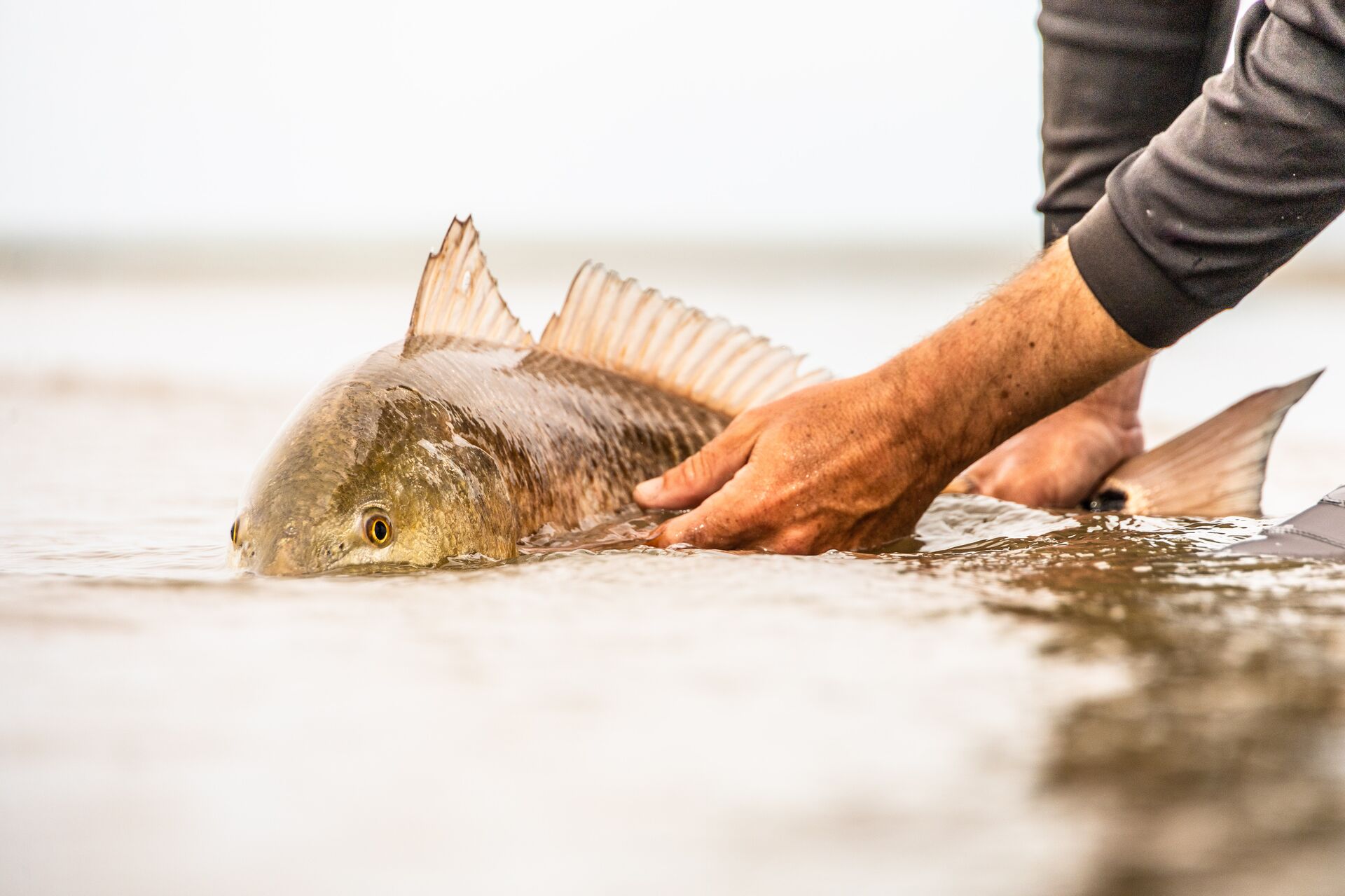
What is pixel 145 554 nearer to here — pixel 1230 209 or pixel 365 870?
pixel 365 870

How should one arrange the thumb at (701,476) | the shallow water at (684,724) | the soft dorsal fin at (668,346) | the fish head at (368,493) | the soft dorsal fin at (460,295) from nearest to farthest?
the shallow water at (684,724) < the fish head at (368,493) < the thumb at (701,476) < the soft dorsal fin at (460,295) < the soft dorsal fin at (668,346)

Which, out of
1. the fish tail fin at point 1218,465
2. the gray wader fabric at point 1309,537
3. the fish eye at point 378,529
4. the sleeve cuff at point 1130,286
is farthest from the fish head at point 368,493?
the fish tail fin at point 1218,465

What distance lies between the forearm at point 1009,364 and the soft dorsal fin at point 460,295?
35.3 inches

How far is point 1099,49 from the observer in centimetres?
302

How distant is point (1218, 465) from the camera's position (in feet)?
8.79

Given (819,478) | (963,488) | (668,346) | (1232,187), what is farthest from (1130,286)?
(668,346)

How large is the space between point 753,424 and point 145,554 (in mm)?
1167

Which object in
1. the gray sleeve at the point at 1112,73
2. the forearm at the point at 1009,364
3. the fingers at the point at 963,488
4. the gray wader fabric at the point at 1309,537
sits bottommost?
the gray wader fabric at the point at 1309,537

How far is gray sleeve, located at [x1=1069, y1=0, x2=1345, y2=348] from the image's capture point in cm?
185

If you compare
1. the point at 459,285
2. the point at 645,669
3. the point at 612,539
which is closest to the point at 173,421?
the point at 459,285

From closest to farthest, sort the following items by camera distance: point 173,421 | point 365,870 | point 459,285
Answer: point 365,870 → point 459,285 → point 173,421

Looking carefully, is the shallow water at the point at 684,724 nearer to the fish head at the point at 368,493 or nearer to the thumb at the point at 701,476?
the fish head at the point at 368,493

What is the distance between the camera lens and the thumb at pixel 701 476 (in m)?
2.33

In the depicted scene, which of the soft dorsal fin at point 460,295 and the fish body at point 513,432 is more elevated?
the soft dorsal fin at point 460,295
